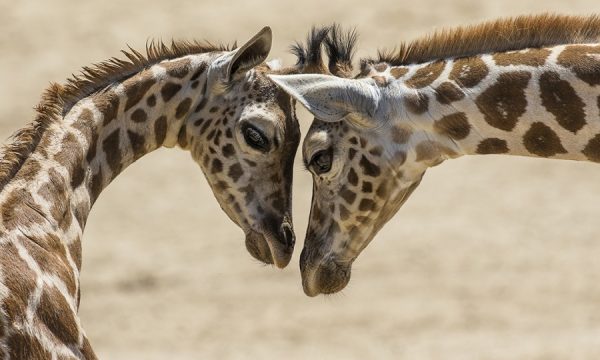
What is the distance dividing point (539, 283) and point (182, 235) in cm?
435

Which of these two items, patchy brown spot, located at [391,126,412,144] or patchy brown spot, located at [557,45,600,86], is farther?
patchy brown spot, located at [391,126,412,144]

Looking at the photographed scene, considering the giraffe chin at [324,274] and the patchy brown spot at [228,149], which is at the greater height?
the patchy brown spot at [228,149]

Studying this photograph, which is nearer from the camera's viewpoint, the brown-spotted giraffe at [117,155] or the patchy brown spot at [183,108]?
the brown-spotted giraffe at [117,155]

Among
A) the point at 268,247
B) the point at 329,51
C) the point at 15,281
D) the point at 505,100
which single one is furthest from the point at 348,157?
the point at 15,281

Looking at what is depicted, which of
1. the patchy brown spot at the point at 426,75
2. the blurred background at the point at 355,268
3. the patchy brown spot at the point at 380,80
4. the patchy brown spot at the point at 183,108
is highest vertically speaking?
the patchy brown spot at the point at 426,75

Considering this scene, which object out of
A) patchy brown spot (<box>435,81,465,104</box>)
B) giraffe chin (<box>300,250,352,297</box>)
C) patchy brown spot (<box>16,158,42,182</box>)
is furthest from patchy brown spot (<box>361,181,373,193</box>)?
patchy brown spot (<box>16,158,42,182</box>)

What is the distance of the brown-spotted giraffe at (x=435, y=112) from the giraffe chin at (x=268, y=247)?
262 mm

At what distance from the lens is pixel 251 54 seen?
9.14 metres

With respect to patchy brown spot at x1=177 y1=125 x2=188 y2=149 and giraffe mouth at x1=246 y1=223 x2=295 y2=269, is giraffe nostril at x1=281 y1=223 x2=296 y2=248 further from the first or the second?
patchy brown spot at x1=177 y1=125 x2=188 y2=149

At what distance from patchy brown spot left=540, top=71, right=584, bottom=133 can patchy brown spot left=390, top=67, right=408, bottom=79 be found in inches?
39.1

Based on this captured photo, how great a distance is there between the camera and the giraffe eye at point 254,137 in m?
9.04

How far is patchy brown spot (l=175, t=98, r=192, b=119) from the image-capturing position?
29.5 ft

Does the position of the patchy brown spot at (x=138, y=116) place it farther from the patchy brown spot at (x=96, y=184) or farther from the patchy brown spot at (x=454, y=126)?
the patchy brown spot at (x=454, y=126)

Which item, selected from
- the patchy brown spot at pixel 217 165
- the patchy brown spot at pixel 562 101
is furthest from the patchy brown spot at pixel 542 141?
the patchy brown spot at pixel 217 165
